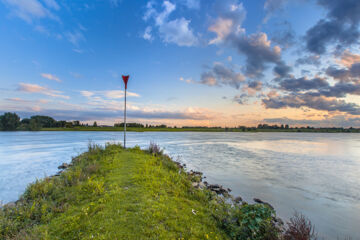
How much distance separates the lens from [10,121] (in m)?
87.8

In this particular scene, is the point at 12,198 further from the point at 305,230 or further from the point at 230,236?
the point at 305,230

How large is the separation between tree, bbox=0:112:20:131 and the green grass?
11302cm

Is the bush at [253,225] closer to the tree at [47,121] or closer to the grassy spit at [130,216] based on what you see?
the grassy spit at [130,216]

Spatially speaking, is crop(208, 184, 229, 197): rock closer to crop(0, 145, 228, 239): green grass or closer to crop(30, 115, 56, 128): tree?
crop(0, 145, 228, 239): green grass

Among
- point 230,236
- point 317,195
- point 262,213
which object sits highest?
point 262,213

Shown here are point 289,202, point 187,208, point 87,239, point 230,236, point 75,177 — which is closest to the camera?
point 87,239

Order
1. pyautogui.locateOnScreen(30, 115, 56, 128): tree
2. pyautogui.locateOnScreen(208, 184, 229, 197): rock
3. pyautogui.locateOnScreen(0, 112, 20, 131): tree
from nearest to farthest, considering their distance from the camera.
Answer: pyautogui.locateOnScreen(208, 184, 229, 197): rock < pyautogui.locateOnScreen(0, 112, 20, 131): tree < pyautogui.locateOnScreen(30, 115, 56, 128): tree

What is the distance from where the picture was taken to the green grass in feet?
13.4

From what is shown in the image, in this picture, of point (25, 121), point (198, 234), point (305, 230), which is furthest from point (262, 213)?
point (25, 121)

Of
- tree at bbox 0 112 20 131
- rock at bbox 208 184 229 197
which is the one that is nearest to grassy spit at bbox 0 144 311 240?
rock at bbox 208 184 229 197

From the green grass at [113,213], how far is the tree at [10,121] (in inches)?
4450

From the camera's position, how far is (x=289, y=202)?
893cm

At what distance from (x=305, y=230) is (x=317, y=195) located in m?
7.82

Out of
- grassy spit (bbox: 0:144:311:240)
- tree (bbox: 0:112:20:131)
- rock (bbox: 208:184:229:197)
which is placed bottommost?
rock (bbox: 208:184:229:197)
